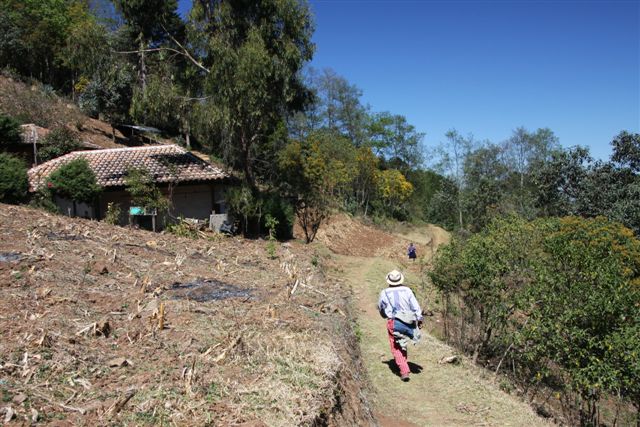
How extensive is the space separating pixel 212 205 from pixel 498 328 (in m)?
12.2

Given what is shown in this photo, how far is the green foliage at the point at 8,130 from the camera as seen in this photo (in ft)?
72.4

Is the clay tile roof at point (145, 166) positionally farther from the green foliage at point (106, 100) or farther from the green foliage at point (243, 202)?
the green foliage at point (106, 100)

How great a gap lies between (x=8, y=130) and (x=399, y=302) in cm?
2131

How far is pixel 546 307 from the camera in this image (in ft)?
30.7

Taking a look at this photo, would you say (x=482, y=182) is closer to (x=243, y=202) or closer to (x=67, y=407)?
(x=243, y=202)

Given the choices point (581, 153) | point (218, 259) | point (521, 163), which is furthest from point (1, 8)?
point (521, 163)

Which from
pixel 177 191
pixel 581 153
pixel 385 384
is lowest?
pixel 385 384

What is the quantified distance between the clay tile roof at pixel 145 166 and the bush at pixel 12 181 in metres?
1.32

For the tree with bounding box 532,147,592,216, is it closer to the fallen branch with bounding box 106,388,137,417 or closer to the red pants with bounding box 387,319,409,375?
the red pants with bounding box 387,319,409,375

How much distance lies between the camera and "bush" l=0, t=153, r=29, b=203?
1616 cm

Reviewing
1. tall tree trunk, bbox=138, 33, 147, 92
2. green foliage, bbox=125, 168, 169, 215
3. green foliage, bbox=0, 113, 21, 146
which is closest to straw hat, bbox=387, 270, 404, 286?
green foliage, bbox=125, 168, 169, 215

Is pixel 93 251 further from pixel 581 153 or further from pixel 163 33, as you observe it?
pixel 581 153

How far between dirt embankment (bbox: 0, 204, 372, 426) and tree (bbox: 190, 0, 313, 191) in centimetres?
867

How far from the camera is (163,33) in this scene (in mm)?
20031
